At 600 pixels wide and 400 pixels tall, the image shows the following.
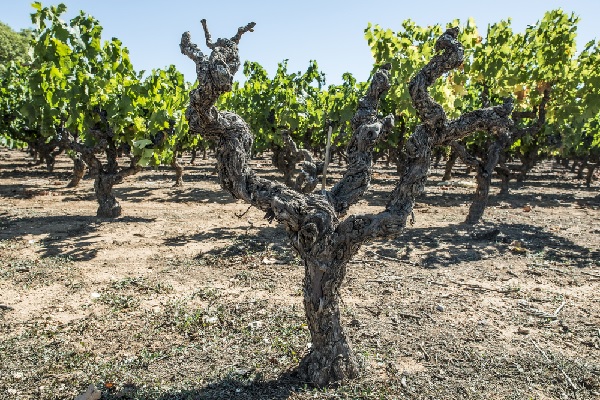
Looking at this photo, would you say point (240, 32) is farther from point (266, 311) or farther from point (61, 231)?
point (61, 231)

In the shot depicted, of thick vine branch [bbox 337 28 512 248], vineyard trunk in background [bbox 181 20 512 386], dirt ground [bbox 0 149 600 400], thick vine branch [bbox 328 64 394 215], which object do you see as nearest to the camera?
vineyard trunk in background [bbox 181 20 512 386]

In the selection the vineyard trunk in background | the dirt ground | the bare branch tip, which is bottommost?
the dirt ground

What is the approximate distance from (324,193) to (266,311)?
2.78m

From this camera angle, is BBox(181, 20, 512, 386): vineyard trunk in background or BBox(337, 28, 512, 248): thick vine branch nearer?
BBox(181, 20, 512, 386): vineyard trunk in background

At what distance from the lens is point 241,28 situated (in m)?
4.25

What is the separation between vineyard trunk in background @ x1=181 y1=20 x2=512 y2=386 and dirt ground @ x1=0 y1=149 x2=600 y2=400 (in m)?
0.69

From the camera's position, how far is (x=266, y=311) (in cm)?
666

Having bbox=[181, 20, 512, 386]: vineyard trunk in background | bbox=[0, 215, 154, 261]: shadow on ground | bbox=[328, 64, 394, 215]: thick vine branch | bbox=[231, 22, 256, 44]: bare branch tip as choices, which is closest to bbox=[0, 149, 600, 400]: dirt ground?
bbox=[0, 215, 154, 261]: shadow on ground

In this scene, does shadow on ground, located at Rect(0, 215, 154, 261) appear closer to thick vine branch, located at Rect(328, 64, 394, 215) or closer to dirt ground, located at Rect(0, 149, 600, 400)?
dirt ground, located at Rect(0, 149, 600, 400)

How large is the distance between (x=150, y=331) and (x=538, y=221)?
1321 centimetres

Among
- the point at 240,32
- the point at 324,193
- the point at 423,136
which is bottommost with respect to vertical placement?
the point at 324,193

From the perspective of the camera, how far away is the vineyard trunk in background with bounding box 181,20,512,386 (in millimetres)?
4160

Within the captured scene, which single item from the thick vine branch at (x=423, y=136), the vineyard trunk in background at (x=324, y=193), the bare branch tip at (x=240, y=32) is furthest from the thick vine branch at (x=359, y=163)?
the bare branch tip at (x=240, y=32)

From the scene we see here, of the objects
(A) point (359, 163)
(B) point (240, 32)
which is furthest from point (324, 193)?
(B) point (240, 32)
